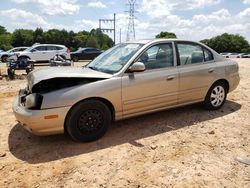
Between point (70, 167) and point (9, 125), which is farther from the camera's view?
point (9, 125)

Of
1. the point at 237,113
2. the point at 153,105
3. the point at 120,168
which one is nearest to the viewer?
the point at 120,168

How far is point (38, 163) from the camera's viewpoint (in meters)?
3.96

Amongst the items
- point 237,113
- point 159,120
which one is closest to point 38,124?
point 159,120

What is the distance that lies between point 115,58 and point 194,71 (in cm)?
159

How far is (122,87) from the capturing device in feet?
15.3

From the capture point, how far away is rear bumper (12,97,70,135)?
4125 mm

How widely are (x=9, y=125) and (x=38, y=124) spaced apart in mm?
1624

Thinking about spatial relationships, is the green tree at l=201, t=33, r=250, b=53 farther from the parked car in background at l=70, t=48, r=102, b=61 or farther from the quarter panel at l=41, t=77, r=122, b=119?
the quarter panel at l=41, t=77, r=122, b=119

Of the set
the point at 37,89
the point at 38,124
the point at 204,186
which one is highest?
the point at 37,89

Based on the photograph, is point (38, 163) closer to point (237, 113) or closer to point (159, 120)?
point (159, 120)

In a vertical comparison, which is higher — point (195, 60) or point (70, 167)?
point (195, 60)

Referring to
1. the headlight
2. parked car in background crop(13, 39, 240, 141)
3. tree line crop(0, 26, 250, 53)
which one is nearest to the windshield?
parked car in background crop(13, 39, 240, 141)

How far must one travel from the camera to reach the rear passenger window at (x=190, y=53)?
551 cm

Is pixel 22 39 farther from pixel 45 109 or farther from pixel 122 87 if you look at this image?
pixel 45 109
